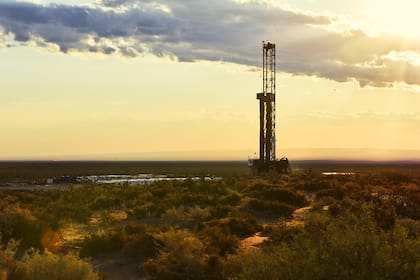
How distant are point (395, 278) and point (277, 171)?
149ft

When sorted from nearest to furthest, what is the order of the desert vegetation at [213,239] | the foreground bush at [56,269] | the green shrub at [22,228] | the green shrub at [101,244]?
the desert vegetation at [213,239] → the foreground bush at [56,269] → the green shrub at [101,244] → the green shrub at [22,228]

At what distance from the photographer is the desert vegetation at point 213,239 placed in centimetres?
888

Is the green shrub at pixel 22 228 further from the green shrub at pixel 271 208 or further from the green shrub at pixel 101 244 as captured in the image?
the green shrub at pixel 271 208

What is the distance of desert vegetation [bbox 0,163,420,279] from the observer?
29.1ft

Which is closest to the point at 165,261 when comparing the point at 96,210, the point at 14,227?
the point at 14,227

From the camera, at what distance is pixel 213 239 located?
16109 mm

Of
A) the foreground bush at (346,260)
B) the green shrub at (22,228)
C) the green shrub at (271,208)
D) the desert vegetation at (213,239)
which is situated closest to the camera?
the foreground bush at (346,260)

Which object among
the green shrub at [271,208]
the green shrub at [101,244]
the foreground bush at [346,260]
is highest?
the foreground bush at [346,260]

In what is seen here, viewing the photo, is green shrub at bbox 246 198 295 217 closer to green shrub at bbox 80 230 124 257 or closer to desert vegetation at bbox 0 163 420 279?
desert vegetation at bbox 0 163 420 279

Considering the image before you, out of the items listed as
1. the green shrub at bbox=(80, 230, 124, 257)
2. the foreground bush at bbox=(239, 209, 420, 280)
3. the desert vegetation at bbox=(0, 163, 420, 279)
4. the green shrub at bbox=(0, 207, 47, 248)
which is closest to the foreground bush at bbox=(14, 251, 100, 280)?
the desert vegetation at bbox=(0, 163, 420, 279)

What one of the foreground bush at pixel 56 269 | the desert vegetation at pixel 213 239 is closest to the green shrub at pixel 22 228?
the desert vegetation at pixel 213 239

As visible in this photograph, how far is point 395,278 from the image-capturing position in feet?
28.2

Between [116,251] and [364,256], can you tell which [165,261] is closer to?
[116,251]

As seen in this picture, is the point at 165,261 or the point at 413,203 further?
the point at 413,203
